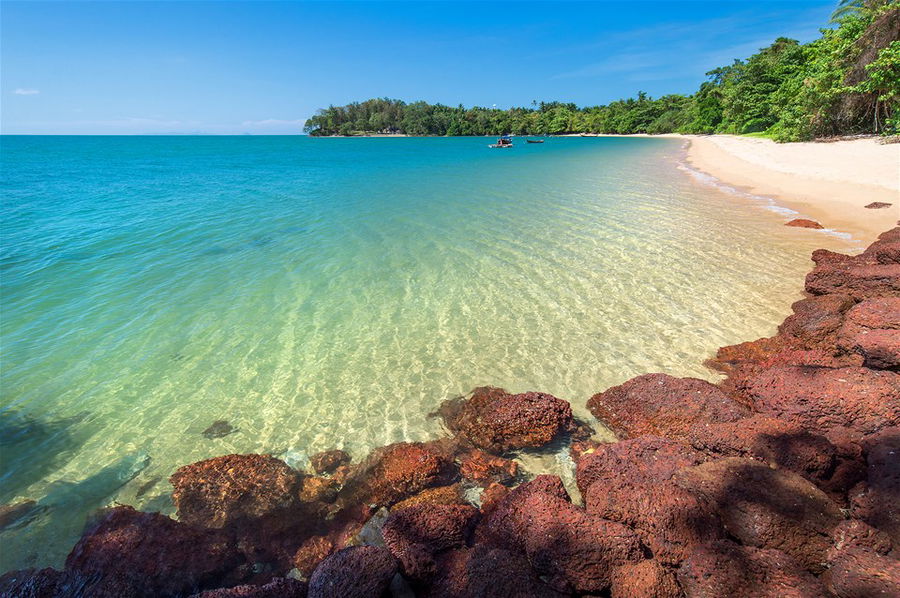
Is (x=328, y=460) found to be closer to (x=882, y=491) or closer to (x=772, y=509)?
(x=772, y=509)

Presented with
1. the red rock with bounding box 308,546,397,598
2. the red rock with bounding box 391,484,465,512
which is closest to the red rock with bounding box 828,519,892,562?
the red rock with bounding box 391,484,465,512

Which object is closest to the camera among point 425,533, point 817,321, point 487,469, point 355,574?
point 355,574

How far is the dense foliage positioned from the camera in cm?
2794

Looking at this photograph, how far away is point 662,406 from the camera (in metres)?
5.44

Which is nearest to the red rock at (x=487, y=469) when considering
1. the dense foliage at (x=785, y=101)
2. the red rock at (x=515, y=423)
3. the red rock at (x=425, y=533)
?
the red rock at (x=515, y=423)

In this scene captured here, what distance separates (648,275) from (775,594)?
370 inches

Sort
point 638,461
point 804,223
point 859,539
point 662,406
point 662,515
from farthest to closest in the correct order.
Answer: point 804,223 < point 662,406 < point 638,461 < point 662,515 < point 859,539

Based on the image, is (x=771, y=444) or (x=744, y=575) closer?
(x=744, y=575)

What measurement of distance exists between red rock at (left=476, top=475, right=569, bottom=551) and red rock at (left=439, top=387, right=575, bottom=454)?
4.03 ft

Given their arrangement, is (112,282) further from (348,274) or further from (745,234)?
(745,234)

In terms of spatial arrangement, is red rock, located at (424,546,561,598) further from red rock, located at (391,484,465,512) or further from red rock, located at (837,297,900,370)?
red rock, located at (837,297,900,370)

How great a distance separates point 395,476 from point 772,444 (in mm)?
3944

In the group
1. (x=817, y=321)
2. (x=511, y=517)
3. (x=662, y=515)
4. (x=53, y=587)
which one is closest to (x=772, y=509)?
(x=662, y=515)

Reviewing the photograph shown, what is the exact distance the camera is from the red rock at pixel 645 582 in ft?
9.63
